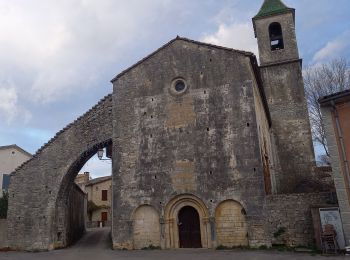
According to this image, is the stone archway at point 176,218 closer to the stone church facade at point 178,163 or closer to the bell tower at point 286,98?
the stone church facade at point 178,163

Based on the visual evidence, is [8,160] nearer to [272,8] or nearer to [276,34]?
[276,34]

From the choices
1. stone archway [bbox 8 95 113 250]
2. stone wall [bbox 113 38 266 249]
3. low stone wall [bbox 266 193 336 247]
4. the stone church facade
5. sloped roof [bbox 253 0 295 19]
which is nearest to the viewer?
low stone wall [bbox 266 193 336 247]

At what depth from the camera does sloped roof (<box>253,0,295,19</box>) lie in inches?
1193

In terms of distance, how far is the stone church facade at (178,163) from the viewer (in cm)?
1645

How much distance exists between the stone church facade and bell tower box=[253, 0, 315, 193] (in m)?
7.63

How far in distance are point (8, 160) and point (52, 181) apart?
1353cm

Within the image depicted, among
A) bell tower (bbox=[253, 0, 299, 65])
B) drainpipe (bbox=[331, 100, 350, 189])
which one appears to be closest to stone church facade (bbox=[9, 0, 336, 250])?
drainpipe (bbox=[331, 100, 350, 189])

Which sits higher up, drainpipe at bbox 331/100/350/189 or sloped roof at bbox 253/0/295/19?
sloped roof at bbox 253/0/295/19

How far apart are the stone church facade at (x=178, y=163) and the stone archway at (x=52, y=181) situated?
57 millimetres

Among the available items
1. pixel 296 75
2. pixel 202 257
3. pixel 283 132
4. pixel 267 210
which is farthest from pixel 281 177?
pixel 202 257

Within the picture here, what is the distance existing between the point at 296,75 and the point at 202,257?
19.3 metres

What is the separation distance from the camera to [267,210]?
1611 centimetres

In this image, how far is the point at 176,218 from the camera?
57.3ft

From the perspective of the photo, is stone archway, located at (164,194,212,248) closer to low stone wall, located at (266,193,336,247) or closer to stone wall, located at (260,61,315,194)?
low stone wall, located at (266,193,336,247)
